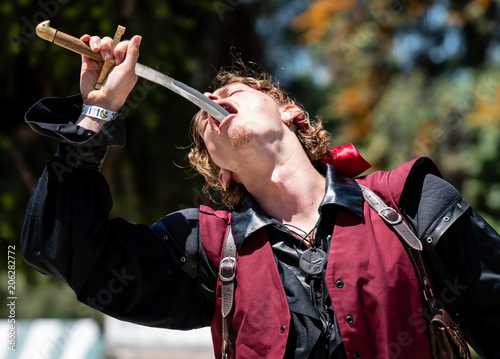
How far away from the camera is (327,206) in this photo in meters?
1.88

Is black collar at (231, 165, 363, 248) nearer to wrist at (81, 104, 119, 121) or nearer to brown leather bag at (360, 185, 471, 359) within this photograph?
brown leather bag at (360, 185, 471, 359)

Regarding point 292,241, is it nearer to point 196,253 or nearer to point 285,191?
point 285,191

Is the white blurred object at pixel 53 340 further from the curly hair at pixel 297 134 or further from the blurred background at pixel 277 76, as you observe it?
the curly hair at pixel 297 134

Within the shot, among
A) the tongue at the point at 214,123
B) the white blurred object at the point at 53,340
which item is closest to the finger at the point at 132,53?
the tongue at the point at 214,123

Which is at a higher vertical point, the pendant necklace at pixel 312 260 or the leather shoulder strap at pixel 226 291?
the pendant necklace at pixel 312 260

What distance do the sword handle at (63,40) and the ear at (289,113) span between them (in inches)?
26.9

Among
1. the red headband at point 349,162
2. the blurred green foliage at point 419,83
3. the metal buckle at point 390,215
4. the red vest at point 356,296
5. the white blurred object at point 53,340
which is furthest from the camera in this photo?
the blurred green foliage at point 419,83

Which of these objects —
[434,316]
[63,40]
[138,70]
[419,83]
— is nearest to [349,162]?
[434,316]

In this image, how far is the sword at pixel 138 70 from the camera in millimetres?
1701

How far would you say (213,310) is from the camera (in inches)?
78.9

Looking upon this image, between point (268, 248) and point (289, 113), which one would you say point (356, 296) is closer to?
point (268, 248)

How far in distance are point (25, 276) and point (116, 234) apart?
10.6ft

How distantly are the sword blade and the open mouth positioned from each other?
19 mm

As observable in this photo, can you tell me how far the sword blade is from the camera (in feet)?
6.18
